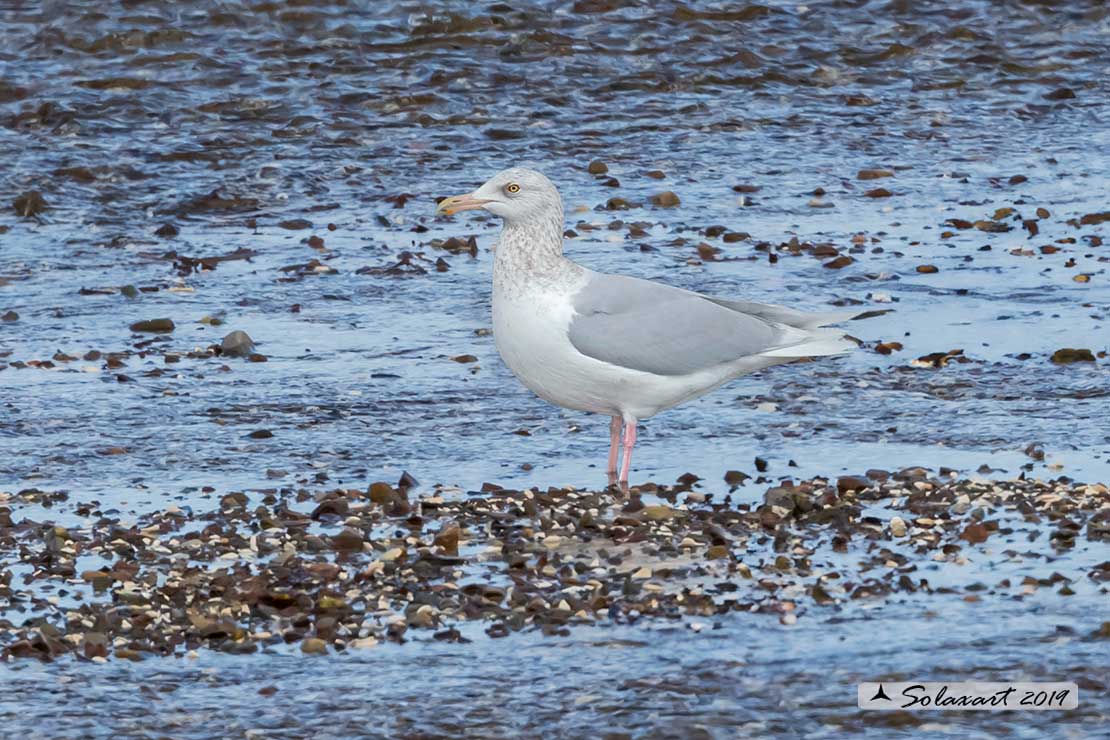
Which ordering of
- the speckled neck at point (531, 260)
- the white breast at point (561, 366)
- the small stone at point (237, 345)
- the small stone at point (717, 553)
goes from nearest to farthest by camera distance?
the small stone at point (717, 553) → the white breast at point (561, 366) → the speckled neck at point (531, 260) → the small stone at point (237, 345)

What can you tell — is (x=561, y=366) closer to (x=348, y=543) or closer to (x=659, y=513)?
(x=659, y=513)

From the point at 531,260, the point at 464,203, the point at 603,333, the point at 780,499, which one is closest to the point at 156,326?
the point at 464,203

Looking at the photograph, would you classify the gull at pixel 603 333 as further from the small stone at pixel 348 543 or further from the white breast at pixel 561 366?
the small stone at pixel 348 543

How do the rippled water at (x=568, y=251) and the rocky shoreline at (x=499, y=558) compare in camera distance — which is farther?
the rocky shoreline at (x=499, y=558)

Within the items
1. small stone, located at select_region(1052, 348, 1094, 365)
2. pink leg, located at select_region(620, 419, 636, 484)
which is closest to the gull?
pink leg, located at select_region(620, 419, 636, 484)

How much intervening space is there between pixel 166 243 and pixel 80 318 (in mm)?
1911

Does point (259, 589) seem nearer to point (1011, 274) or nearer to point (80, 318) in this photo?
point (80, 318)

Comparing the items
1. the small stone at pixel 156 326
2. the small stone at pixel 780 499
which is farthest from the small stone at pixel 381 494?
the small stone at pixel 156 326

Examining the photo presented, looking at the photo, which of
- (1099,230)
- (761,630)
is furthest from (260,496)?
(1099,230)

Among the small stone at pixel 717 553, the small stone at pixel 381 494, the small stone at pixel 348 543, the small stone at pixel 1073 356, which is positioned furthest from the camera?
the small stone at pixel 1073 356

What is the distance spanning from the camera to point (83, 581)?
7.59 meters

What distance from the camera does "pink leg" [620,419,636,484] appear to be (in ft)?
28.6

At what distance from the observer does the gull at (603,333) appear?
8.73 m

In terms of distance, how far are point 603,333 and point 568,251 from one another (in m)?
4.76
